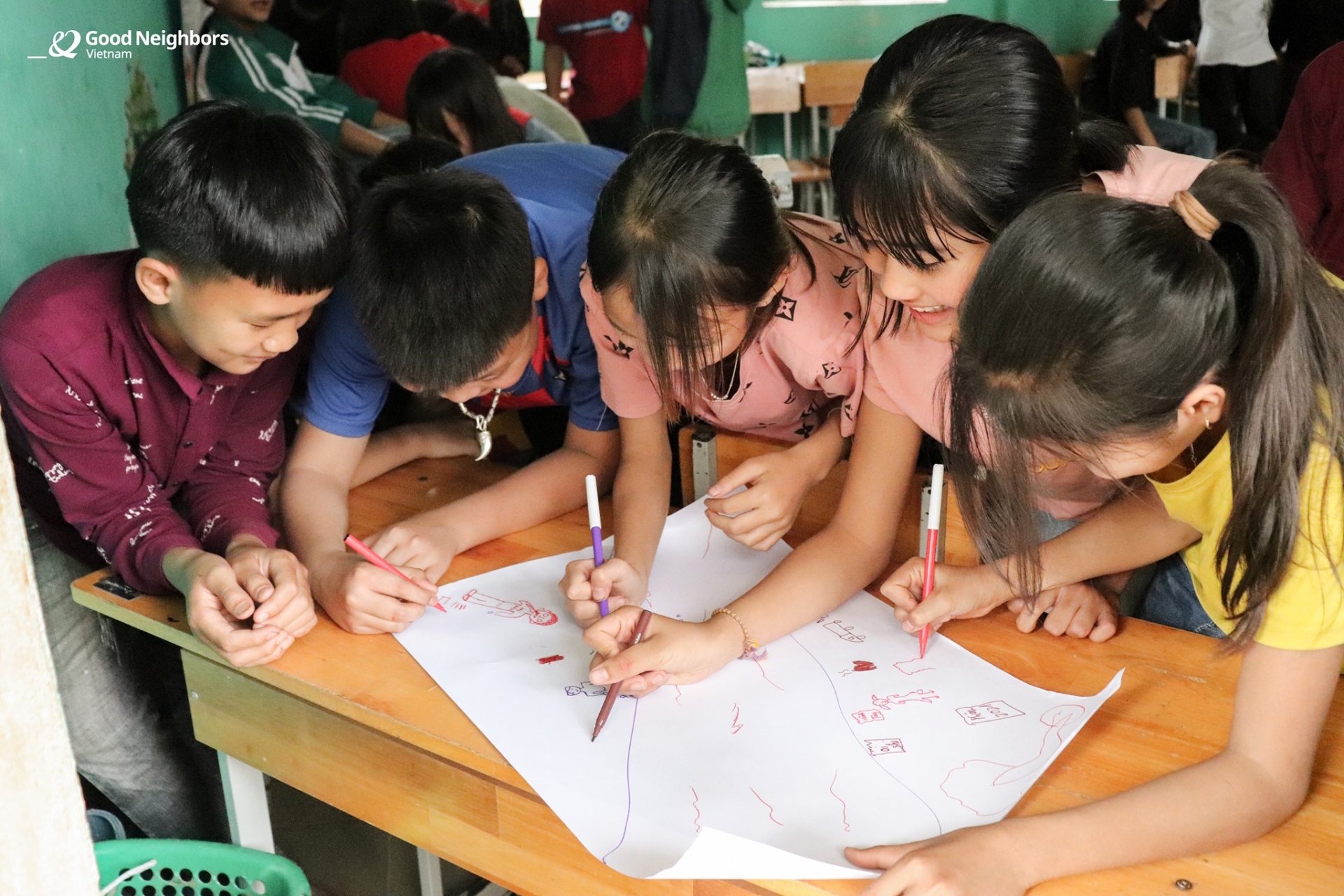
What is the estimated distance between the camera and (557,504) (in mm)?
1343

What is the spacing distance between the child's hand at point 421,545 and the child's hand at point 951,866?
58 centimetres

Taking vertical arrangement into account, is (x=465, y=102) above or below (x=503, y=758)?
above

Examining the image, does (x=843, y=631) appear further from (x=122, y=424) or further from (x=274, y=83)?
(x=274, y=83)

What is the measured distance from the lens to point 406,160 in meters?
1.81

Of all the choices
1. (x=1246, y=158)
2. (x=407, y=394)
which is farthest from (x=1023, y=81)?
(x=407, y=394)

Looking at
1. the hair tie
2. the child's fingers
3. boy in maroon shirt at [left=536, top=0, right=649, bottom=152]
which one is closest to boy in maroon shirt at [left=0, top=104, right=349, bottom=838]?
the child's fingers

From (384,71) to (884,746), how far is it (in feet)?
9.06

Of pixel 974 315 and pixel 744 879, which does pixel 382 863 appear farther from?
pixel 974 315

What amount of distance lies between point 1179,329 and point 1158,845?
340 mm

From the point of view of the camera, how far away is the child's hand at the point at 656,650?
0.97 meters

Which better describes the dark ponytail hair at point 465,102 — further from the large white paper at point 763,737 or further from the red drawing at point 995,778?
the red drawing at point 995,778

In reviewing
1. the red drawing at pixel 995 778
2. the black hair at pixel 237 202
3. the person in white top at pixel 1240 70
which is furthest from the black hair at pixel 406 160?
the person in white top at pixel 1240 70

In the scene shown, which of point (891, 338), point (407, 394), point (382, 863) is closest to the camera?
point (891, 338)

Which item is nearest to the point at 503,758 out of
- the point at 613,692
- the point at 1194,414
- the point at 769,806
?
the point at 613,692
